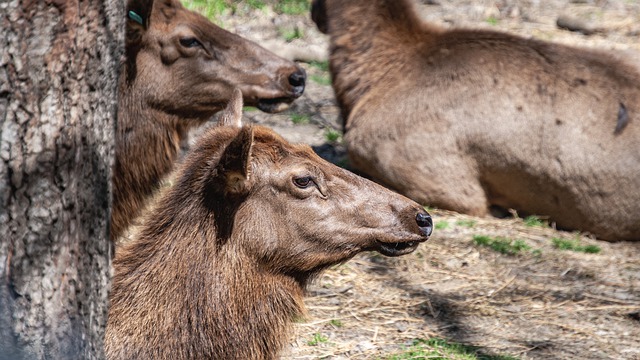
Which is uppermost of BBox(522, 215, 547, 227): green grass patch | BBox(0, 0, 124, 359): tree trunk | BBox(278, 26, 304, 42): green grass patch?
BBox(0, 0, 124, 359): tree trunk

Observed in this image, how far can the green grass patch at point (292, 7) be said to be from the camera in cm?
1338

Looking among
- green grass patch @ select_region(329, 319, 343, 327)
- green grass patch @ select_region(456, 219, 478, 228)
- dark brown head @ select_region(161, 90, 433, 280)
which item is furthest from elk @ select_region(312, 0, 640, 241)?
dark brown head @ select_region(161, 90, 433, 280)

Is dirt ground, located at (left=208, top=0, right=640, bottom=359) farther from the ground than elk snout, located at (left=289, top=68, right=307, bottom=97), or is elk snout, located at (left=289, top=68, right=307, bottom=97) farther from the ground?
elk snout, located at (left=289, top=68, right=307, bottom=97)

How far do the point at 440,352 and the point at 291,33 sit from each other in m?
7.49

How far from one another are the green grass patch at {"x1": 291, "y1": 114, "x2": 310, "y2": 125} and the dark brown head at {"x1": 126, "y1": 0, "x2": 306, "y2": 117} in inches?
125

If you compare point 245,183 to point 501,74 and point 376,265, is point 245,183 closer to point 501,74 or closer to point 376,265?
point 376,265

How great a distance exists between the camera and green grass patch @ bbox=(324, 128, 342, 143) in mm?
10148

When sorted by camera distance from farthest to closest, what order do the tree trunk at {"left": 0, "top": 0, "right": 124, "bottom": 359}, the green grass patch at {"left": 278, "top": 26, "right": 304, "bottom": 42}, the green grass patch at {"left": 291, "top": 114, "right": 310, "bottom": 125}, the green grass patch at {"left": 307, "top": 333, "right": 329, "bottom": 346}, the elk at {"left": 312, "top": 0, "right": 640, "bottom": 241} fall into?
1. the green grass patch at {"left": 278, "top": 26, "right": 304, "bottom": 42}
2. the green grass patch at {"left": 291, "top": 114, "right": 310, "bottom": 125}
3. the elk at {"left": 312, "top": 0, "right": 640, "bottom": 241}
4. the green grass patch at {"left": 307, "top": 333, "right": 329, "bottom": 346}
5. the tree trunk at {"left": 0, "top": 0, "right": 124, "bottom": 359}

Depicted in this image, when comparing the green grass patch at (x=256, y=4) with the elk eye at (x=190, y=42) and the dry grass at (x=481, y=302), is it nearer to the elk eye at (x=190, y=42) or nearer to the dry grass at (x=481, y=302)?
the dry grass at (x=481, y=302)

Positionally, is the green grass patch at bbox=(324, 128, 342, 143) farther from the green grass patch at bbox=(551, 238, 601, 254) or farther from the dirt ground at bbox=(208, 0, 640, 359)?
the green grass patch at bbox=(551, 238, 601, 254)

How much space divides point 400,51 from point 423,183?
1355 mm

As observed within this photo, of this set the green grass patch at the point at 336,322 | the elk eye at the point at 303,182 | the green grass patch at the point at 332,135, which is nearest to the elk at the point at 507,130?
the green grass patch at the point at 332,135

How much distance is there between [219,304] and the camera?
183 inches

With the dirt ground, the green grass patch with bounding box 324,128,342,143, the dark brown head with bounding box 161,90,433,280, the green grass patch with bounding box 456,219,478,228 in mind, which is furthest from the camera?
the green grass patch with bounding box 324,128,342,143
